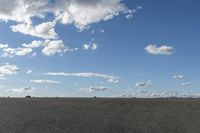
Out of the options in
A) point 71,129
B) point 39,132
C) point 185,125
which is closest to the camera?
point 39,132

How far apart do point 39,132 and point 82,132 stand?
362cm

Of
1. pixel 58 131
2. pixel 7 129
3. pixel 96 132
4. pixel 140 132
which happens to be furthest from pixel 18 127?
pixel 140 132

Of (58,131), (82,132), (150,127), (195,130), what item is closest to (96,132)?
(82,132)

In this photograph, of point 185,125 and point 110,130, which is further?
point 185,125

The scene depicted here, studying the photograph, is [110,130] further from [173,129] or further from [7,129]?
[7,129]

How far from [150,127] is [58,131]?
9005 mm

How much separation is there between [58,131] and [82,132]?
214 centimetres

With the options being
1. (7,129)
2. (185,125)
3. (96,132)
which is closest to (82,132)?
(96,132)

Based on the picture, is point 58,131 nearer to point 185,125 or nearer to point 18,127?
point 18,127

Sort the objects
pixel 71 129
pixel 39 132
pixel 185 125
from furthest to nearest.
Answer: pixel 185 125 < pixel 71 129 < pixel 39 132

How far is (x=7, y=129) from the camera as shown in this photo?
35000mm

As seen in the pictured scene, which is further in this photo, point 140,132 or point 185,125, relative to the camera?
point 185,125

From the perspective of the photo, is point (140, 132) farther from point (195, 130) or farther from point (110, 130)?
point (195, 130)

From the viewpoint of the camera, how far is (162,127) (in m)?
38.7
